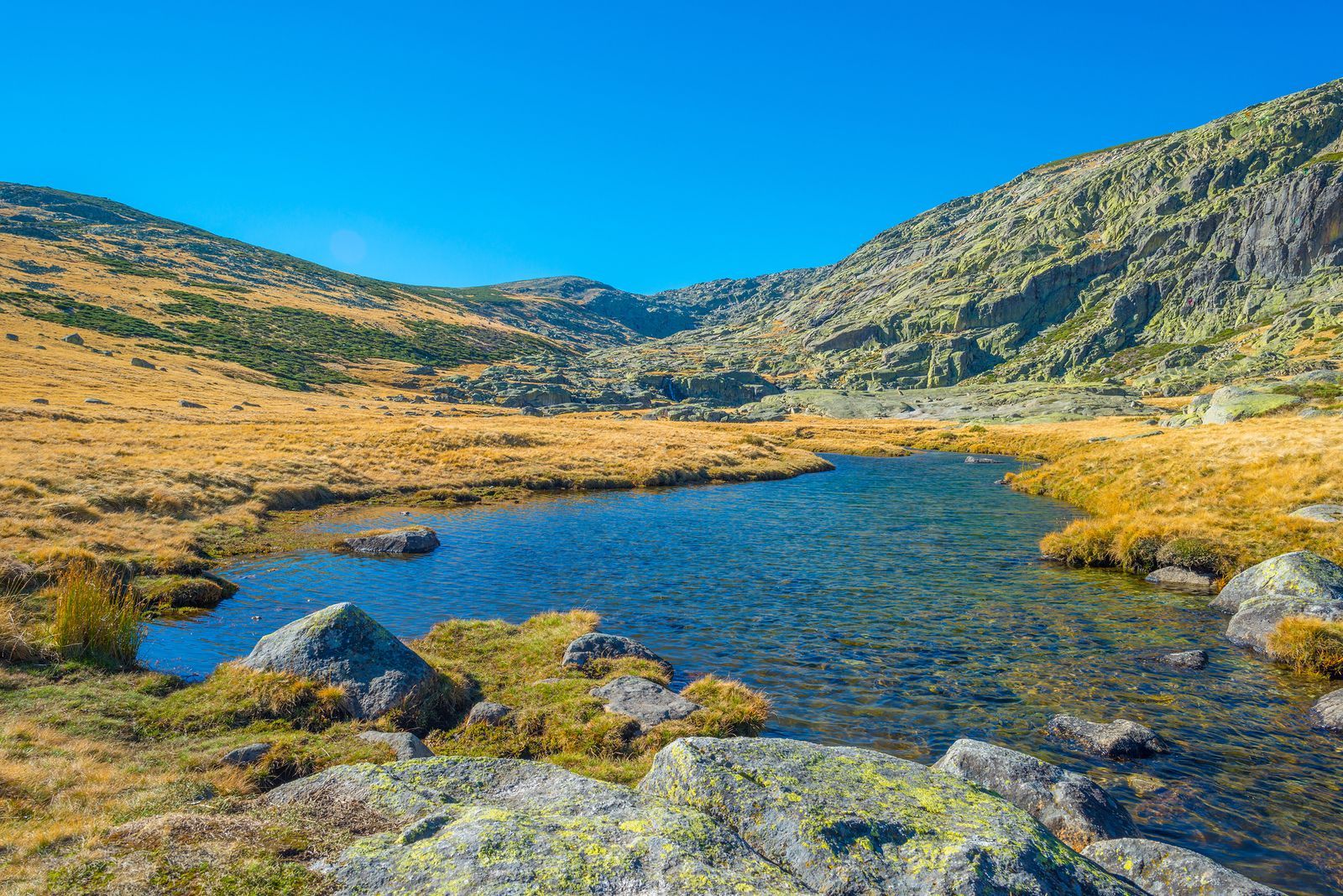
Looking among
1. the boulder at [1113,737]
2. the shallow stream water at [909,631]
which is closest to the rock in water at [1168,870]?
the shallow stream water at [909,631]

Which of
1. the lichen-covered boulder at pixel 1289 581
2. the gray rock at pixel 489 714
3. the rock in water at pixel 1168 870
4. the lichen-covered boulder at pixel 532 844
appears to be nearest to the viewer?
the lichen-covered boulder at pixel 532 844

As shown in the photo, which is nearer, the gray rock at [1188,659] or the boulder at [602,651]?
the boulder at [602,651]

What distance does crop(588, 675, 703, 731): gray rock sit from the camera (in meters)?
14.2

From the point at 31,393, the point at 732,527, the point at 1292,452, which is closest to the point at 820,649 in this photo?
the point at 732,527

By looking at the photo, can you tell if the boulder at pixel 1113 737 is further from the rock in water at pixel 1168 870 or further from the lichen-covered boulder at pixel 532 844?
the lichen-covered boulder at pixel 532 844

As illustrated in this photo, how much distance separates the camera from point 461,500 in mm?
47188

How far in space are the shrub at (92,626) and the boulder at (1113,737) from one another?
21.9 meters

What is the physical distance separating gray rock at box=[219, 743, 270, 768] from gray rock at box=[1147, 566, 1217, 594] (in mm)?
30355

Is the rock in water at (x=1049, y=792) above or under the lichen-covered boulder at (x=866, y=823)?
under

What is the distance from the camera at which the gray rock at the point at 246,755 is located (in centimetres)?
1103

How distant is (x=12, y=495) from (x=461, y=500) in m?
23.5

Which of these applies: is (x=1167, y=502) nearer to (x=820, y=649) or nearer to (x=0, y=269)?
(x=820, y=649)

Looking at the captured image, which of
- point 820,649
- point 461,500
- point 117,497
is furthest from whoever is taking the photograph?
point 461,500

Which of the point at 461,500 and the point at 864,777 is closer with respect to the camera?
the point at 864,777
